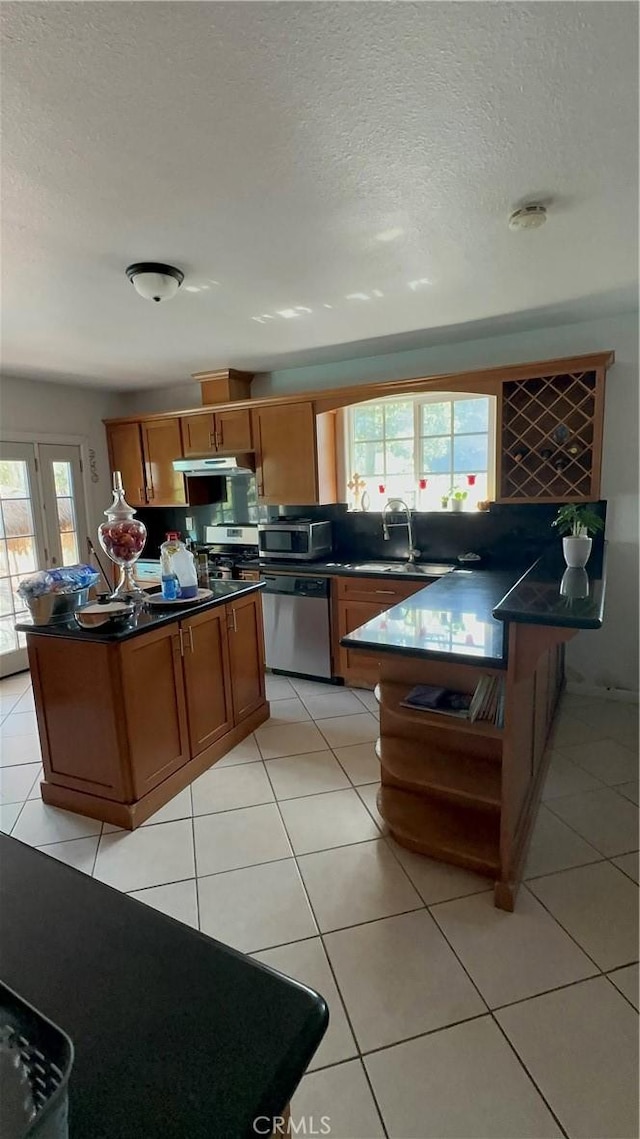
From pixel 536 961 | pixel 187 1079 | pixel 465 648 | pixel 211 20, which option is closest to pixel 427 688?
pixel 465 648

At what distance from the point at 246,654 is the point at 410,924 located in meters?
1.75

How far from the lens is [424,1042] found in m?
1.43

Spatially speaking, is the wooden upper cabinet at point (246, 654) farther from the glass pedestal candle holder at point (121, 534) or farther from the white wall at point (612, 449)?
the white wall at point (612, 449)

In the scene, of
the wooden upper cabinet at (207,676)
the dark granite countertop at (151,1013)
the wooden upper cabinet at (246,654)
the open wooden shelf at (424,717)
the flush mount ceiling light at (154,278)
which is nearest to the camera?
the dark granite countertop at (151,1013)

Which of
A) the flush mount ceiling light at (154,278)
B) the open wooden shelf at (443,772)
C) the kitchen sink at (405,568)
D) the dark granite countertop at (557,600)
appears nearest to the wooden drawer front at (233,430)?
the kitchen sink at (405,568)

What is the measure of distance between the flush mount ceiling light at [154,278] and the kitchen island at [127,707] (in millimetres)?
1445

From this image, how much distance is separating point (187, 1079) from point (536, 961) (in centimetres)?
156

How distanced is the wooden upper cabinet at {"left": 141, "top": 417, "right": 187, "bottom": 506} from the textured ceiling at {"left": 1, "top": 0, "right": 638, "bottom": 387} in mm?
2003

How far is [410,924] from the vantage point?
180 cm

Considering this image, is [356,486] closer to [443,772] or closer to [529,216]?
[529,216]

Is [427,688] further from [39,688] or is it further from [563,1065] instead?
[39,688]

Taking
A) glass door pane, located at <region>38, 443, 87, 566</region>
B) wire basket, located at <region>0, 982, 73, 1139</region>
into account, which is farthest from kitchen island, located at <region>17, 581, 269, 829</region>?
glass door pane, located at <region>38, 443, 87, 566</region>

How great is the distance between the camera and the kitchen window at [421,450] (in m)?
3.88

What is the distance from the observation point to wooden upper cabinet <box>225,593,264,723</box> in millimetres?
3059
